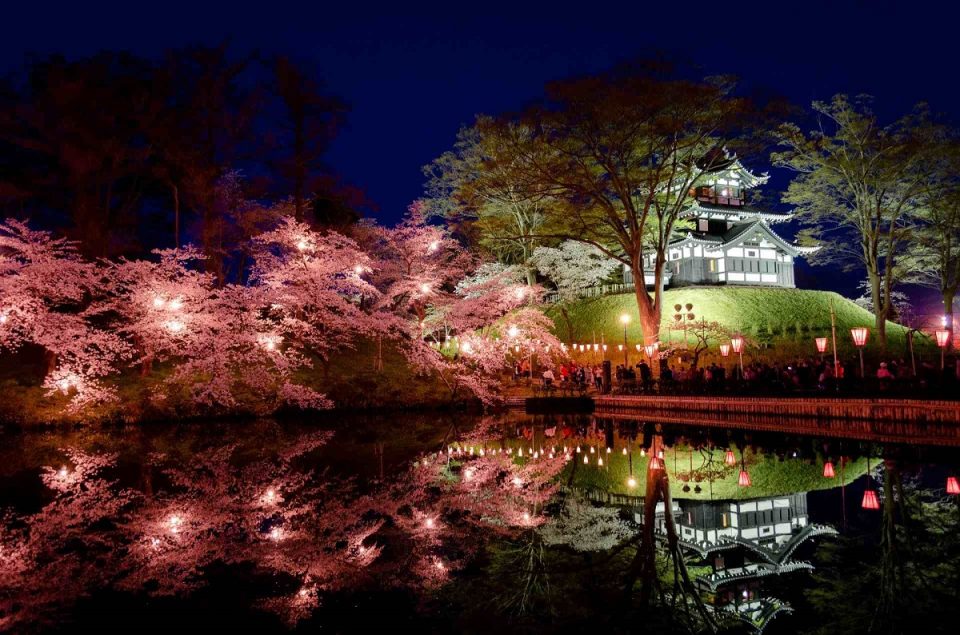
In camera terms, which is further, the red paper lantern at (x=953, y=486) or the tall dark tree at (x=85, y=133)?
the tall dark tree at (x=85, y=133)

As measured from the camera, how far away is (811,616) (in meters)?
5.47

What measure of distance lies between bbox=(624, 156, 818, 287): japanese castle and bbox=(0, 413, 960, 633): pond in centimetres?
2979

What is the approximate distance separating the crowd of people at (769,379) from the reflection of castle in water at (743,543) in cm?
838

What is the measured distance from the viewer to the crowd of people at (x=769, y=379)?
15742 mm

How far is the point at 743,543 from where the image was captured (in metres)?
7.44

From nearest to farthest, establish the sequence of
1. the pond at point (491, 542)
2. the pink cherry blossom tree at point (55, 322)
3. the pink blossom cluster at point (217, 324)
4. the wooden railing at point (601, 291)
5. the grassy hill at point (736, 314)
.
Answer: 1. the pond at point (491, 542)
2. the pink cherry blossom tree at point (55, 322)
3. the pink blossom cluster at point (217, 324)
4. the grassy hill at point (736, 314)
5. the wooden railing at point (601, 291)

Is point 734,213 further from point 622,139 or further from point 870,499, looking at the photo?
point 870,499

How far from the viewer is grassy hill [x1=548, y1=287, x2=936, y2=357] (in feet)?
117

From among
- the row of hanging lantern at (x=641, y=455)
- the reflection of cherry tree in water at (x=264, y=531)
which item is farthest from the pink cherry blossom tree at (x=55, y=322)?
the row of hanging lantern at (x=641, y=455)

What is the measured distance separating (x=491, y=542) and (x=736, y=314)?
34178 millimetres

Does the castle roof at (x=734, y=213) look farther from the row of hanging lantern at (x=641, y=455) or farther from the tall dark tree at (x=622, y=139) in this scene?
the row of hanging lantern at (x=641, y=455)

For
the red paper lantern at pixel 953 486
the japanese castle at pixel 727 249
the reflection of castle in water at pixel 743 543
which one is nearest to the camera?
the reflection of castle in water at pixel 743 543

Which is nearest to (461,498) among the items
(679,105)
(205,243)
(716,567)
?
(716,567)

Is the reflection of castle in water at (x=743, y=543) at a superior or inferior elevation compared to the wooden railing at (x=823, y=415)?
inferior
